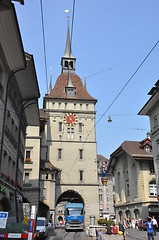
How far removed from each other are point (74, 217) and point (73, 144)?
17.3 meters

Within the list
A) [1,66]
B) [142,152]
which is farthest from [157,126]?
[1,66]

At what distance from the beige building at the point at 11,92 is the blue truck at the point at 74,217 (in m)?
13.4

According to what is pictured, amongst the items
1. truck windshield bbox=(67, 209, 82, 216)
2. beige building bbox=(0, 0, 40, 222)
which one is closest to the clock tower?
truck windshield bbox=(67, 209, 82, 216)

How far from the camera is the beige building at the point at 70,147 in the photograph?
44469mm

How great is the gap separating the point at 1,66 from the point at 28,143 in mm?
24093

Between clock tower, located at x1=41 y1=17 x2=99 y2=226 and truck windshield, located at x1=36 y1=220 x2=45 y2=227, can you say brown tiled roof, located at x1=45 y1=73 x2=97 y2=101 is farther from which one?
truck windshield, located at x1=36 y1=220 x2=45 y2=227

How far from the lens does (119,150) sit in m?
40.6

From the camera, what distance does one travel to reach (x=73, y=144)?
48.3 metres

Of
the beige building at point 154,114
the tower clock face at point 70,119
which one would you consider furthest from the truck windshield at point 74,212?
the tower clock face at point 70,119

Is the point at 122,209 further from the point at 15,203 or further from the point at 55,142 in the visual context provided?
the point at 15,203

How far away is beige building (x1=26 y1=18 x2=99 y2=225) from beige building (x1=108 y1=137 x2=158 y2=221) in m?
5.24

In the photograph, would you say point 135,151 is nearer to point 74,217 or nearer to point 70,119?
point 74,217

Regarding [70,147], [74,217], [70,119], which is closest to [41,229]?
[74,217]

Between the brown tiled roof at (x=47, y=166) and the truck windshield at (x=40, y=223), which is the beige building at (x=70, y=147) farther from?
the truck windshield at (x=40, y=223)
